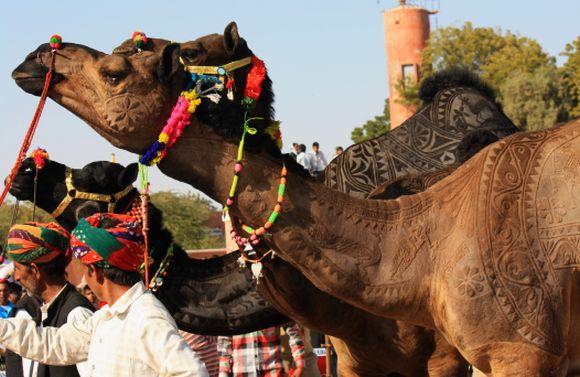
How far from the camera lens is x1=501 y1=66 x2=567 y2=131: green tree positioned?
1645 inches

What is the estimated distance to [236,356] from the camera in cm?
909

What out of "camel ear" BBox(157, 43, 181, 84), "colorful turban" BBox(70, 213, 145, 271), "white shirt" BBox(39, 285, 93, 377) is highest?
"camel ear" BBox(157, 43, 181, 84)

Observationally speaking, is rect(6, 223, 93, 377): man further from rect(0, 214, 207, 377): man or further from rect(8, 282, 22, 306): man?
rect(8, 282, 22, 306): man

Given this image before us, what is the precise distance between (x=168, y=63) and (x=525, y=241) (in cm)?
177

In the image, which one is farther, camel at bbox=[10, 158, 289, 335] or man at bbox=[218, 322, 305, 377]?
man at bbox=[218, 322, 305, 377]

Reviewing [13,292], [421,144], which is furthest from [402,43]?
[421,144]

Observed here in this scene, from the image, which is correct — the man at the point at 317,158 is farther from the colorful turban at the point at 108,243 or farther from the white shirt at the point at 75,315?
the colorful turban at the point at 108,243

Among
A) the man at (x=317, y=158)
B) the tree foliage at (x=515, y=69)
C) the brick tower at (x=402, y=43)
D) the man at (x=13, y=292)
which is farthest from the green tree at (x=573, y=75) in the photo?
the man at (x=13, y=292)

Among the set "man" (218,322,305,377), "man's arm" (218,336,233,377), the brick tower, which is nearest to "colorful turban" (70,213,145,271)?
"man" (218,322,305,377)

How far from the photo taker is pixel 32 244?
5465 millimetres

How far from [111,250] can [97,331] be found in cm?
34

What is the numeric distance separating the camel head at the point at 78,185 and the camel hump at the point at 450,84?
2196 mm

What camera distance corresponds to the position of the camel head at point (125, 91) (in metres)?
4.70

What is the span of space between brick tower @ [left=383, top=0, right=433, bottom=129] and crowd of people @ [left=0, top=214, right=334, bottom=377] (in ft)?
160
